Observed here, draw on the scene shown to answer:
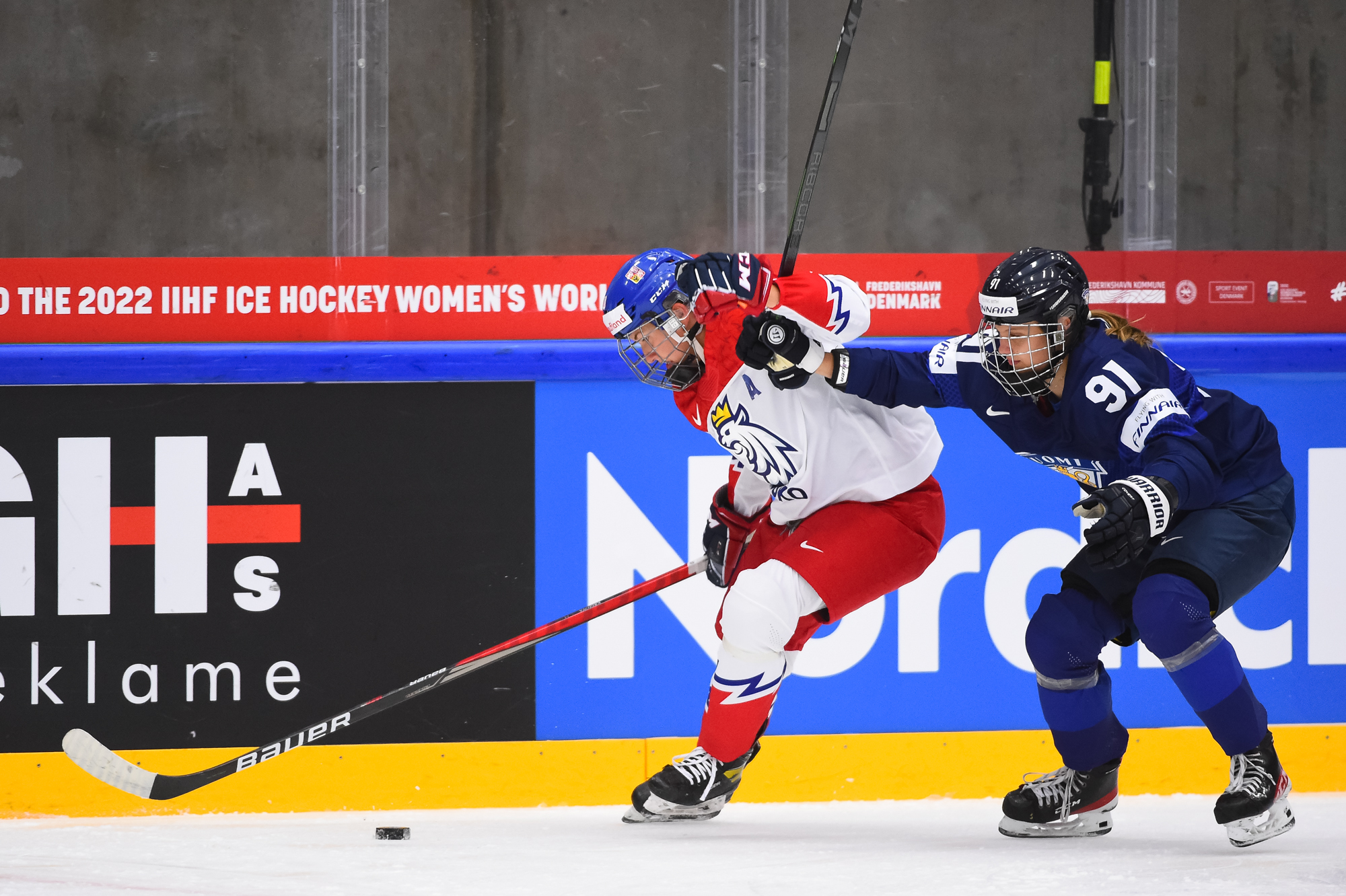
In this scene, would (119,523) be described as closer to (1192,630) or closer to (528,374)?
(528,374)

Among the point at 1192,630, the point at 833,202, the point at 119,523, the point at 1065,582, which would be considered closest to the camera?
the point at 1192,630

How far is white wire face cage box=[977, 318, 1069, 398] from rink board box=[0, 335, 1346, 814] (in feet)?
2.37

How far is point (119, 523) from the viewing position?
2.89m

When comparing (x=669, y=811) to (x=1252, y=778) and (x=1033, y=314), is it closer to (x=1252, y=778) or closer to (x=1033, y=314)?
(x=1252, y=778)

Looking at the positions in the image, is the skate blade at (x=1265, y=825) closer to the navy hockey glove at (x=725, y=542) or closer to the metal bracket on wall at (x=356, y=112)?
the navy hockey glove at (x=725, y=542)

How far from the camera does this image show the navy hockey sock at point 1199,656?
7.04 feet

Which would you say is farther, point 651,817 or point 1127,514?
point 651,817

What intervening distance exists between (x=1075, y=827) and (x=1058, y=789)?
0.25 ft

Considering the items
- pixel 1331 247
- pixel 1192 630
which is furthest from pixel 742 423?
pixel 1331 247

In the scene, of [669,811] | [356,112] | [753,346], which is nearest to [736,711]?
[669,811]

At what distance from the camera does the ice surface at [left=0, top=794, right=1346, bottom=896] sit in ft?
6.76

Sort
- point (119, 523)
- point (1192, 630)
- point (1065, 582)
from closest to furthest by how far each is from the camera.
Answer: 1. point (1192, 630)
2. point (1065, 582)
3. point (119, 523)

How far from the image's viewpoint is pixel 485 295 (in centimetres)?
304

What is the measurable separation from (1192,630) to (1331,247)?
5.28ft
